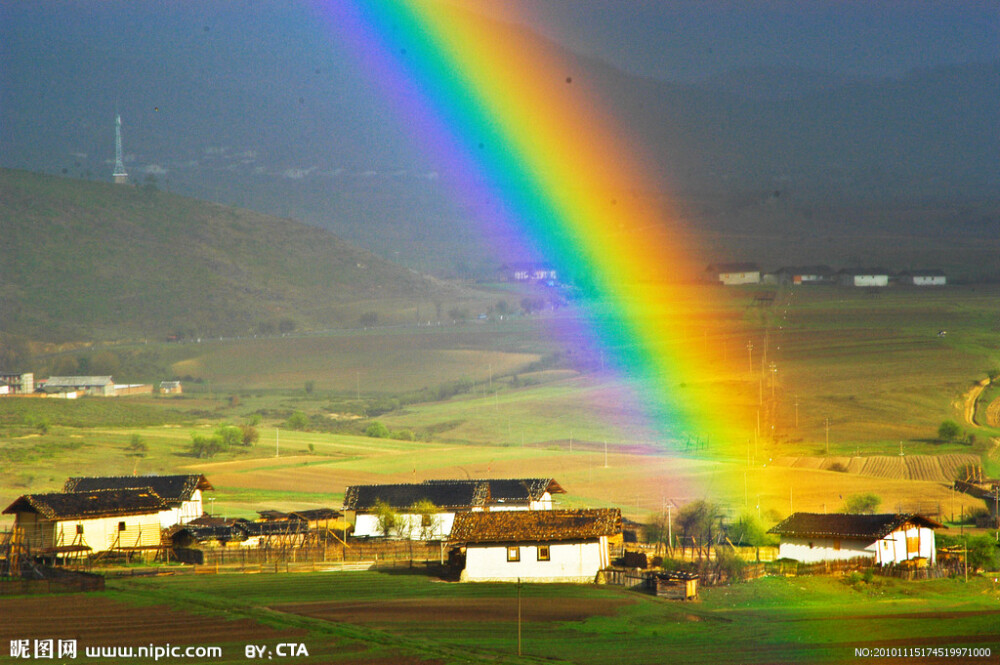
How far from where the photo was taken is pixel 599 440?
8731 cm

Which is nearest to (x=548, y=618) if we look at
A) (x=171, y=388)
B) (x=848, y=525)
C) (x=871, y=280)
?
(x=848, y=525)

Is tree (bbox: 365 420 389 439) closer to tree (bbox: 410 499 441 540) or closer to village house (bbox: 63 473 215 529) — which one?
village house (bbox: 63 473 215 529)

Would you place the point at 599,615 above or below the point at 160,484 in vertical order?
below

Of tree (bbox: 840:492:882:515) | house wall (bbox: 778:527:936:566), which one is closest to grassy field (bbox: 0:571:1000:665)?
house wall (bbox: 778:527:936:566)

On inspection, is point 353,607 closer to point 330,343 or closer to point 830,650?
point 830,650

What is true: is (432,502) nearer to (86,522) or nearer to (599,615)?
(86,522)

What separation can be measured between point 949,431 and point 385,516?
4236 cm

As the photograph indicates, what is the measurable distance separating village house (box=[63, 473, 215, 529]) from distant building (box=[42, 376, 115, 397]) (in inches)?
3145

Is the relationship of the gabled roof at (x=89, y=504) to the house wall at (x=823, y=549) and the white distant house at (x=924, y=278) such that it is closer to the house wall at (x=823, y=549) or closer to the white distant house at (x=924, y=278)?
the house wall at (x=823, y=549)

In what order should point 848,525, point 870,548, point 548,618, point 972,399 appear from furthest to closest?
point 972,399, point 848,525, point 870,548, point 548,618

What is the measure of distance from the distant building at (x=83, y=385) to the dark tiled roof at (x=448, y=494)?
281 ft

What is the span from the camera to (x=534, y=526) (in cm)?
3700

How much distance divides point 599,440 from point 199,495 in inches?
1633

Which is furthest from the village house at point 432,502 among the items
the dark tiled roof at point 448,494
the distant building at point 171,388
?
the distant building at point 171,388
